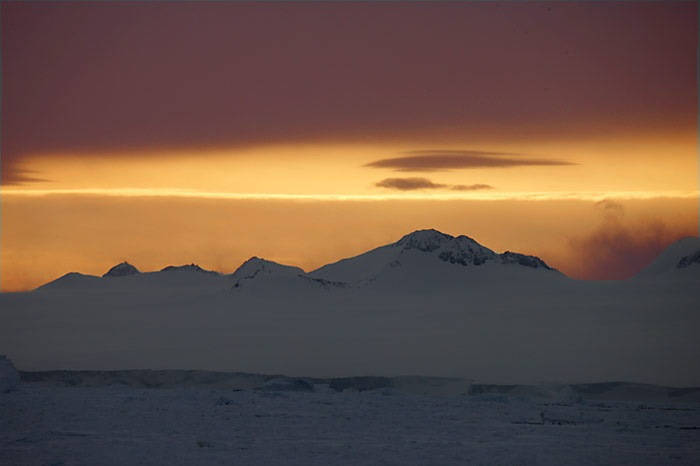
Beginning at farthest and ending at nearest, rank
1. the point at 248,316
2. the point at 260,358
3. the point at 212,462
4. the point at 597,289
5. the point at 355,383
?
the point at 597,289
the point at 248,316
the point at 260,358
the point at 355,383
the point at 212,462

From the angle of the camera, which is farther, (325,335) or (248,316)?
(248,316)

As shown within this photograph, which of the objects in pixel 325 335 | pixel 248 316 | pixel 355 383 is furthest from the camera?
pixel 248 316

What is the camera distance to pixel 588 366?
27.6m

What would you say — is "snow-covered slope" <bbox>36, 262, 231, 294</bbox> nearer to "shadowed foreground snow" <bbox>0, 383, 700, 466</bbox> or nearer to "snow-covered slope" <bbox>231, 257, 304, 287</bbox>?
"snow-covered slope" <bbox>231, 257, 304, 287</bbox>

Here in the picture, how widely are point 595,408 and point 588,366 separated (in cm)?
853

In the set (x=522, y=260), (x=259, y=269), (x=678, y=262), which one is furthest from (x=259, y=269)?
(x=678, y=262)

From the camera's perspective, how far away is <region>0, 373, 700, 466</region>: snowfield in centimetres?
1422

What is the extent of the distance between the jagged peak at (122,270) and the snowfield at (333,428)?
5650 cm

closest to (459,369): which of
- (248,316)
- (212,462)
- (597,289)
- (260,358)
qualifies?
(260,358)

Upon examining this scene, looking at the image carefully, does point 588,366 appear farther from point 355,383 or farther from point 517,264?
point 517,264

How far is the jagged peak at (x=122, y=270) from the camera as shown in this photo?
251 ft

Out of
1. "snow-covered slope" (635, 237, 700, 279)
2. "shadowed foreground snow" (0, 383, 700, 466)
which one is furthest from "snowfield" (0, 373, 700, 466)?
"snow-covered slope" (635, 237, 700, 279)

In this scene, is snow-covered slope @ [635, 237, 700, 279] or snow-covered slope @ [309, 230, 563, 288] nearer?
snow-covered slope @ [635, 237, 700, 279]

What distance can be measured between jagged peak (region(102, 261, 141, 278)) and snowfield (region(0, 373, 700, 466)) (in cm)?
5650
